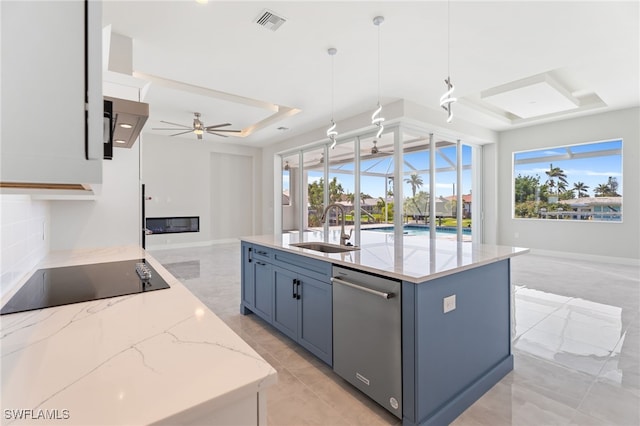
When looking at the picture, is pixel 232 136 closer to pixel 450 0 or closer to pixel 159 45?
pixel 159 45

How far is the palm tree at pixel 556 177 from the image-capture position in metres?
6.68

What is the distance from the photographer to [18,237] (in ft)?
4.90

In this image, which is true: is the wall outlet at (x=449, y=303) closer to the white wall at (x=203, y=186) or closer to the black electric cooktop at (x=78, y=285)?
the black electric cooktop at (x=78, y=285)

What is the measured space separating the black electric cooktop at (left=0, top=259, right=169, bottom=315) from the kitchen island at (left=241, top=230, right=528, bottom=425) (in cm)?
107

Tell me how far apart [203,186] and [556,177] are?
28.7 feet

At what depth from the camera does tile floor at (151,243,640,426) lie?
1767 mm

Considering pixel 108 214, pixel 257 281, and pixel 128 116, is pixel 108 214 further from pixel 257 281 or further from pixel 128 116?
pixel 128 116

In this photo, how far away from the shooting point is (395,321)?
163cm

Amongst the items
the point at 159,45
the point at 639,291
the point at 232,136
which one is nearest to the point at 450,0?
the point at 159,45

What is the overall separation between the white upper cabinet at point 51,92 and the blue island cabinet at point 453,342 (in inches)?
56.7

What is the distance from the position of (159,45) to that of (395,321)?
12.4 ft

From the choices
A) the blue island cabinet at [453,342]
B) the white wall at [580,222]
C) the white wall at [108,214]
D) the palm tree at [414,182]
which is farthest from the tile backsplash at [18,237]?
the white wall at [580,222]

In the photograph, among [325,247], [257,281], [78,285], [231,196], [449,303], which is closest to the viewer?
[78,285]

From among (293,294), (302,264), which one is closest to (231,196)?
(293,294)
